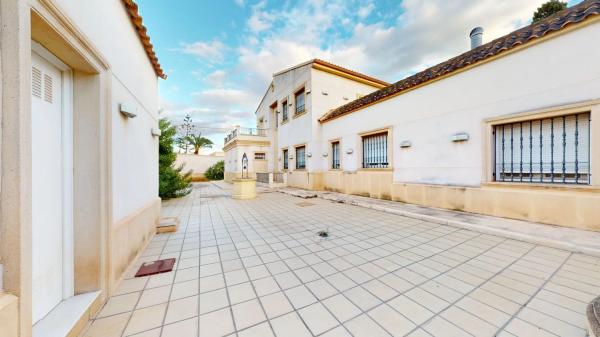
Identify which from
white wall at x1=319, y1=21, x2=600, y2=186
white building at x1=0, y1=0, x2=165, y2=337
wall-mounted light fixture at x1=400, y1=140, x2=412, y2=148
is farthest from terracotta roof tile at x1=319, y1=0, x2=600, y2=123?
white building at x1=0, y1=0, x2=165, y2=337

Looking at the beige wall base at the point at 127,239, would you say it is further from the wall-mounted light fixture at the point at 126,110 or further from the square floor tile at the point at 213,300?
the wall-mounted light fixture at the point at 126,110

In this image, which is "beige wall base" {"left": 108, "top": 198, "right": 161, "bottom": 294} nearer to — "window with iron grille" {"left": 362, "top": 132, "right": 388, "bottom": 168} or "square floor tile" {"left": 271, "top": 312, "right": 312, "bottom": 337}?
"square floor tile" {"left": 271, "top": 312, "right": 312, "bottom": 337}

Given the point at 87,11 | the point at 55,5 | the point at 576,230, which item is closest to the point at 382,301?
the point at 55,5

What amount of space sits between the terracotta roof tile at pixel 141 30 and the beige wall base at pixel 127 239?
2.98m

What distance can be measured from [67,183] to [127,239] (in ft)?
3.84

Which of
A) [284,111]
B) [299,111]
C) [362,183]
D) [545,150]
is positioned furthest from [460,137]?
[284,111]

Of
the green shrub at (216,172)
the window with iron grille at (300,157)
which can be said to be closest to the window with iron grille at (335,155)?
the window with iron grille at (300,157)

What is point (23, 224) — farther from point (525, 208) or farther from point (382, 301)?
point (525, 208)

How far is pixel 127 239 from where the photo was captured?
9.21 feet

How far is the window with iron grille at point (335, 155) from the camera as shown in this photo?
Result: 10148mm

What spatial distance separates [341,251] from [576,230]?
4.30 m

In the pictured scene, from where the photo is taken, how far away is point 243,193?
9.17m

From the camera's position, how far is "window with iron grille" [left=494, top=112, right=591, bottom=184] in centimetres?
395

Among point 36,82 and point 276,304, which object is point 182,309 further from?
point 36,82
